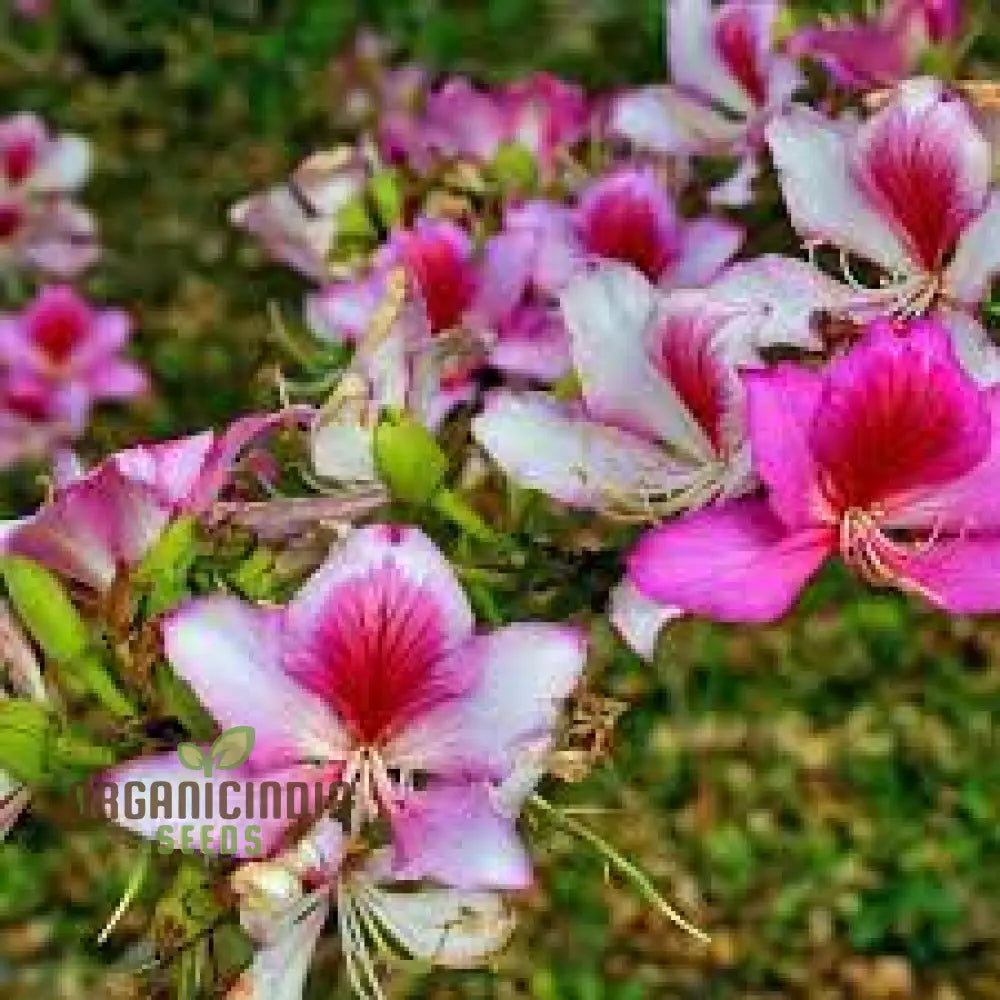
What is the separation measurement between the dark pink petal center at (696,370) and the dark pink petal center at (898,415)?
0.08 meters

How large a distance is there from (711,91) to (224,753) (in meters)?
0.72

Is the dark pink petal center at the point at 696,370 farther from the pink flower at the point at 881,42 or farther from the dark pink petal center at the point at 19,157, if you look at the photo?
the dark pink petal center at the point at 19,157

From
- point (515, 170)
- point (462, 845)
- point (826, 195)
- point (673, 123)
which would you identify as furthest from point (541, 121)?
point (462, 845)

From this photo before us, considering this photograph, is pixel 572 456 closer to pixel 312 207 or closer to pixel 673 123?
pixel 673 123

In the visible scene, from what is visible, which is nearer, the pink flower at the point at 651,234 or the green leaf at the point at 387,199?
the pink flower at the point at 651,234

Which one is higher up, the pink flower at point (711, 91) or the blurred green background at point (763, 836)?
the pink flower at point (711, 91)

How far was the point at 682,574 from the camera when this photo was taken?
43.9 inches

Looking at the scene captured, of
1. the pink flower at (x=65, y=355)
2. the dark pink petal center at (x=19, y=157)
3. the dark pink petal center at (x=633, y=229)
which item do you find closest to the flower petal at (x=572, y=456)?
Result: the dark pink petal center at (x=633, y=229)

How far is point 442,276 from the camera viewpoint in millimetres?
1611

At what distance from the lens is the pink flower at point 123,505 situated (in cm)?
117

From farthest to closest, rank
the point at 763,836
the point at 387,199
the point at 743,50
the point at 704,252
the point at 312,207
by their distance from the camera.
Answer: the point at 763,836
the point at 312,207
the point at 387,199
the point at 743,50
the point at 704,252

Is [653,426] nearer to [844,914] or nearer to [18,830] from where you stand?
[18,830]

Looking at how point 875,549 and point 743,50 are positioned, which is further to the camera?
point 743,50

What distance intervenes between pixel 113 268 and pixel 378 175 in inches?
93.7
